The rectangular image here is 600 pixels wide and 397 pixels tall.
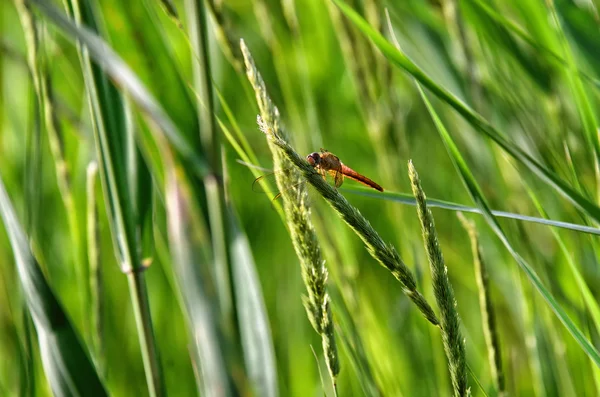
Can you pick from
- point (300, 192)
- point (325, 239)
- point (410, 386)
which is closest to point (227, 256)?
point (300, 192)

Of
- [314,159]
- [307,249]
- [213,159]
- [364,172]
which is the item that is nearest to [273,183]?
[314,159]

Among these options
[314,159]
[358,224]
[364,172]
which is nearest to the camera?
[358,224]

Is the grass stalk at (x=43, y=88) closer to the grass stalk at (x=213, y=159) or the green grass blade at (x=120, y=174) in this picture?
the green grass blade at (x=120, y=174)

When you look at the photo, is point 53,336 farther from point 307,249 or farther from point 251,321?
point 307,249

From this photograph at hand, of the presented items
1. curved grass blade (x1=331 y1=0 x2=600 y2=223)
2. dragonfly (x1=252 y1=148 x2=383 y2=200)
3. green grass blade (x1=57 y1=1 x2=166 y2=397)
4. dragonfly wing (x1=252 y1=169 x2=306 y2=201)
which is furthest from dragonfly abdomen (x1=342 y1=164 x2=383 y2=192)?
green grass blade (x1=57 y1=1 x2=166 y2=397)

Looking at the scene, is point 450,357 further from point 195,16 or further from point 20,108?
point 20,108

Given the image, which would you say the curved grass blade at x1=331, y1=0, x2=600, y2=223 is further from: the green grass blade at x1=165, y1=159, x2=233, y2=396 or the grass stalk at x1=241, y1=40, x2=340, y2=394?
the green grass blade at x1=165, y1=159, x2=233, y2=396
